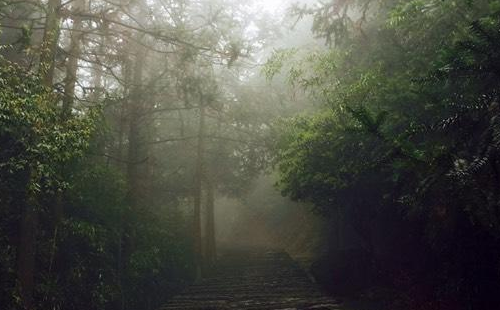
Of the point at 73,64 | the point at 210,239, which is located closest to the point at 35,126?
the point at 73,64

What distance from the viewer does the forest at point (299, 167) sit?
13.0 ft

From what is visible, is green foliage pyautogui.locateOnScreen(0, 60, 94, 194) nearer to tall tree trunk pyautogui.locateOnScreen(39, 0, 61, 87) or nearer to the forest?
the forest

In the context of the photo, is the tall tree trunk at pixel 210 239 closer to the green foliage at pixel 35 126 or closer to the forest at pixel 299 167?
the forest at pixel 299 167

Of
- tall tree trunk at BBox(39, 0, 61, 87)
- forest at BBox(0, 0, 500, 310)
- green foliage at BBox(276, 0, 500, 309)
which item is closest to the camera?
green foliage at BBox(276, 0, 500, 309)

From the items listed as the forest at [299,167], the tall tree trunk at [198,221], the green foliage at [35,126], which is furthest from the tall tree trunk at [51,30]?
the tall tree trunk at [198,221]

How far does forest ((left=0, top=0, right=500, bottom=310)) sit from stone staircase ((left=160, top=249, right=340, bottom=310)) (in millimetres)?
88

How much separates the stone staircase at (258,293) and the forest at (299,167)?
9 cm

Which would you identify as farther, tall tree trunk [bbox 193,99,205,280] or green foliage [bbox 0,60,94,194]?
tall tree trunk [bbox 193,99,205,280]

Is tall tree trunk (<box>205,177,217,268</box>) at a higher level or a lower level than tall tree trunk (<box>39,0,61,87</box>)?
lower

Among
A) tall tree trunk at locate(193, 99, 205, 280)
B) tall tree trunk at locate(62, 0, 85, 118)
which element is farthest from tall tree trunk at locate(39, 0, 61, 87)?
tall tree trunk at locate(193, 99, 205, 280)

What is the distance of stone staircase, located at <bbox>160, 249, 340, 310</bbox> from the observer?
30.6 ft

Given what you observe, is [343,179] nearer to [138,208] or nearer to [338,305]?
[338,305]

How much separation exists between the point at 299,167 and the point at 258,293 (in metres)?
3.91

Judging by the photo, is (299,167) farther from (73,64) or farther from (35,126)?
(73,64)
